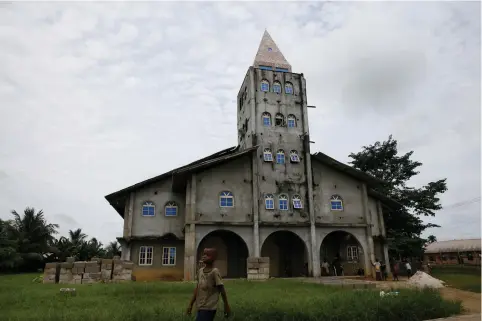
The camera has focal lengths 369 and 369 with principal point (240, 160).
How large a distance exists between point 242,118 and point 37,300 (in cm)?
2243

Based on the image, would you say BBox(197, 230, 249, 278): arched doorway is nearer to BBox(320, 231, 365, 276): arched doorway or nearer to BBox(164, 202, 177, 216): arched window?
BBox(164, 202, 177, 216): arched window

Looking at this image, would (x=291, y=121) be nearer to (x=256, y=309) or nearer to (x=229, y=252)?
(x=229, y=252)

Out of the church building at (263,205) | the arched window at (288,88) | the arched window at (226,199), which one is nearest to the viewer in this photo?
the church building at (263,205)

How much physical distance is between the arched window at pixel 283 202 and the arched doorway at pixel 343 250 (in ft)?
17.3

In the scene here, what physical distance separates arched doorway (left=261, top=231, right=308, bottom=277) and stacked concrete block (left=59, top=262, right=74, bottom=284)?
14.0m

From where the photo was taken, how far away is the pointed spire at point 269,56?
103 feet

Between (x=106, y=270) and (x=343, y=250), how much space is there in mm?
18083

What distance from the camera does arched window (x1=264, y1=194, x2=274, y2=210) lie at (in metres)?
25.9

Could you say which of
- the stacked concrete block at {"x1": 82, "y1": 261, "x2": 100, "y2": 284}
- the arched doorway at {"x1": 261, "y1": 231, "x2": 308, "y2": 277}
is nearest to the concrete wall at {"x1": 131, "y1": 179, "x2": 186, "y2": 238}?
the stacked concrete block at {"x1": 82, "y1": 261, "x2": 100, "y2": 284}

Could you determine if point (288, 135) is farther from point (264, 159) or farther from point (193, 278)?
point (193, 278)

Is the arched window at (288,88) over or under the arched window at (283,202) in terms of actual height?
over

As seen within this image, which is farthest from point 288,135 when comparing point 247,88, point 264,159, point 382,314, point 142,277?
point 382,314

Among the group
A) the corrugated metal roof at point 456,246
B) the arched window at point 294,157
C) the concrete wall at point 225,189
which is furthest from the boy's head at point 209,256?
the corrugated metal roof at point 456,246

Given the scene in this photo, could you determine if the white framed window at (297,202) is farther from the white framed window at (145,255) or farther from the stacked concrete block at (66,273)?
the stacked concrete block at (66,273)
